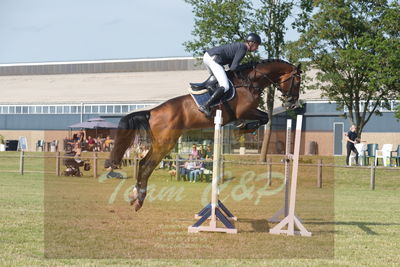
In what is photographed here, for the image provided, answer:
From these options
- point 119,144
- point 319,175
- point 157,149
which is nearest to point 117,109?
point 319,175

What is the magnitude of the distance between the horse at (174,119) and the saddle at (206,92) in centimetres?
8

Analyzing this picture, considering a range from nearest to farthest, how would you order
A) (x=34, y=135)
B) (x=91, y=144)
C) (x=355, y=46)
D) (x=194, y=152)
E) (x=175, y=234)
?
(x=175, y=234)
(x=194, y=152)
(x=91, y=144)
(x=355, y=46)
(x=34, y=135)

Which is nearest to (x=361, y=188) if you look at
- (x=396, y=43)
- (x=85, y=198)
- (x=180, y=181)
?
(x=180, y=181)

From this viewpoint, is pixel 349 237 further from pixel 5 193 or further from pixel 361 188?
pixel 361 188

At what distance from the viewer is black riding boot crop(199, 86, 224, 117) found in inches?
343

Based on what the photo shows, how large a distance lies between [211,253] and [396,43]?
22.4 m

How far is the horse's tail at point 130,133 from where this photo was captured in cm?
908

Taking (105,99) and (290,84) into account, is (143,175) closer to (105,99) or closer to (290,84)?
(290,84)

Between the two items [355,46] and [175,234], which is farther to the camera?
[355,46]

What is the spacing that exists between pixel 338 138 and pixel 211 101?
3057 cm

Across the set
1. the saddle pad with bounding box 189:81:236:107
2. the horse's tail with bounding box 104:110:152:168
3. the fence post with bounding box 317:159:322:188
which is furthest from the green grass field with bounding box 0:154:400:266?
the fence post with bounding box 317:159:322:188

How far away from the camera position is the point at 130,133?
9156 millimetres

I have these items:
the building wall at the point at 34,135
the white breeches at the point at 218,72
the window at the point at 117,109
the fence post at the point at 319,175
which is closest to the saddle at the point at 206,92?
the white breeches at the point at 218,72

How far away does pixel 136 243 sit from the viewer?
7406 mm
